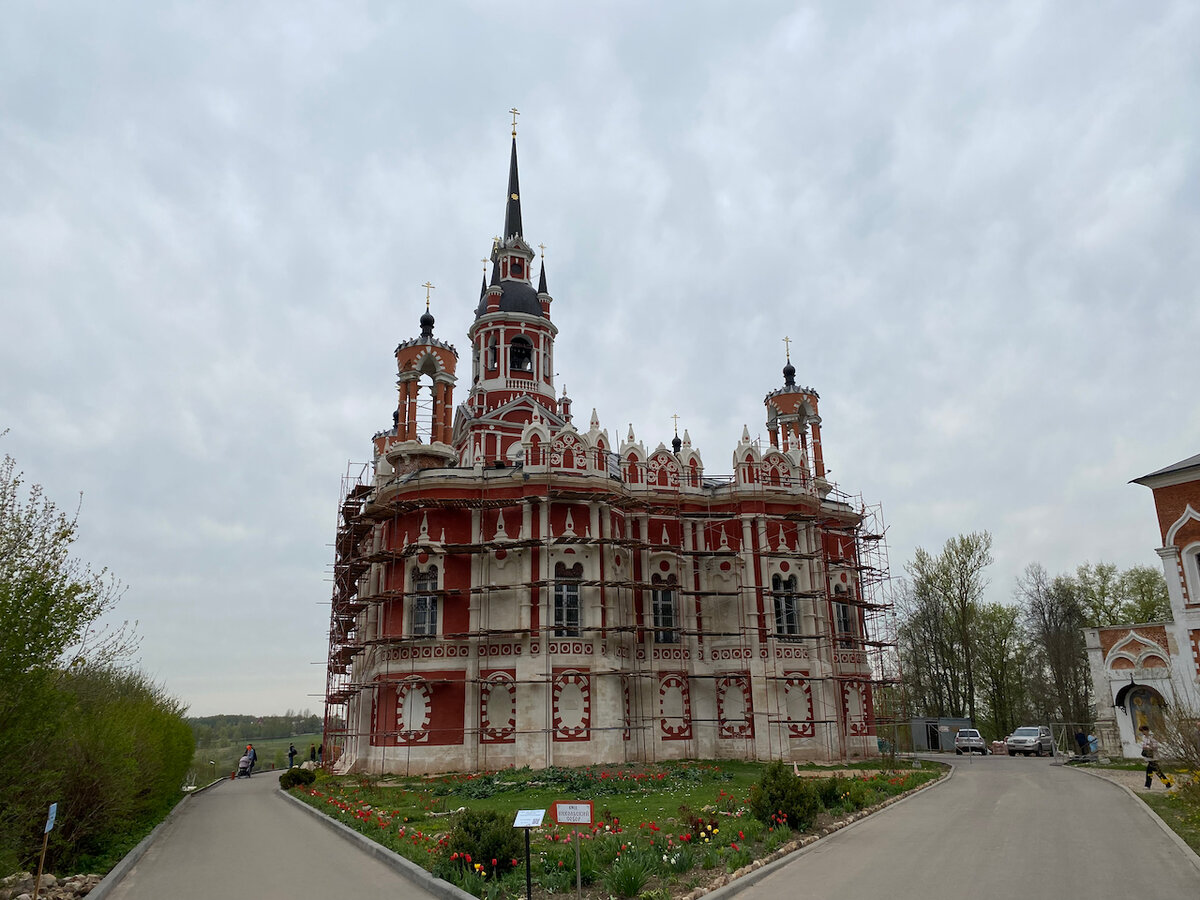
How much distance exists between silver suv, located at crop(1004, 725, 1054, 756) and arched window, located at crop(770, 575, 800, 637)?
1730cm

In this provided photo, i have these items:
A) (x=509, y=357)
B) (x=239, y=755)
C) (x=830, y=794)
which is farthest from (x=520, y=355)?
(x=239, y=755)

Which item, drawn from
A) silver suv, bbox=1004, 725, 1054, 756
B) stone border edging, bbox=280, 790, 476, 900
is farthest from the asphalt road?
silver suv, bbox=1004, 725, 1054, 756

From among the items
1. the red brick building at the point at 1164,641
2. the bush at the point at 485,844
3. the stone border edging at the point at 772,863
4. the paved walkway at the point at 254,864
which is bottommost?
the paved walkway at the point at 254,864

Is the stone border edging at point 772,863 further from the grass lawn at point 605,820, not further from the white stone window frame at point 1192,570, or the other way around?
the white stone window frame at point 1192,570

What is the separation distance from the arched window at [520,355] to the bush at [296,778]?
1906 centimetres

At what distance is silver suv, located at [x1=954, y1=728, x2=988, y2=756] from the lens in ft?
143

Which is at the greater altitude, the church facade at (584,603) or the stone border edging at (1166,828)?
the church facade at (584,603)

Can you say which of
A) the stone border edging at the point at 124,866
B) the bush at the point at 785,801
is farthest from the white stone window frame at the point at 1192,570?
the stone border edging at the point at 124,866

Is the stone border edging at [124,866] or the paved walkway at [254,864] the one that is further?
the stone border edging at [124,866]

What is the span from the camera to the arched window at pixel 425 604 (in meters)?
31.1

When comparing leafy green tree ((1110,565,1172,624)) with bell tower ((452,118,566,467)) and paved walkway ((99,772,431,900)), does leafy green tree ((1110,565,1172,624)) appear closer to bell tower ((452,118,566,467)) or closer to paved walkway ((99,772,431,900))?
bell tower ((452,118,566,467))

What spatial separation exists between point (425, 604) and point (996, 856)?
22.1 m

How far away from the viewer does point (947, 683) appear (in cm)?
5212

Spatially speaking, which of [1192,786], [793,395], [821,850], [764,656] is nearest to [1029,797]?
[1192,786]
